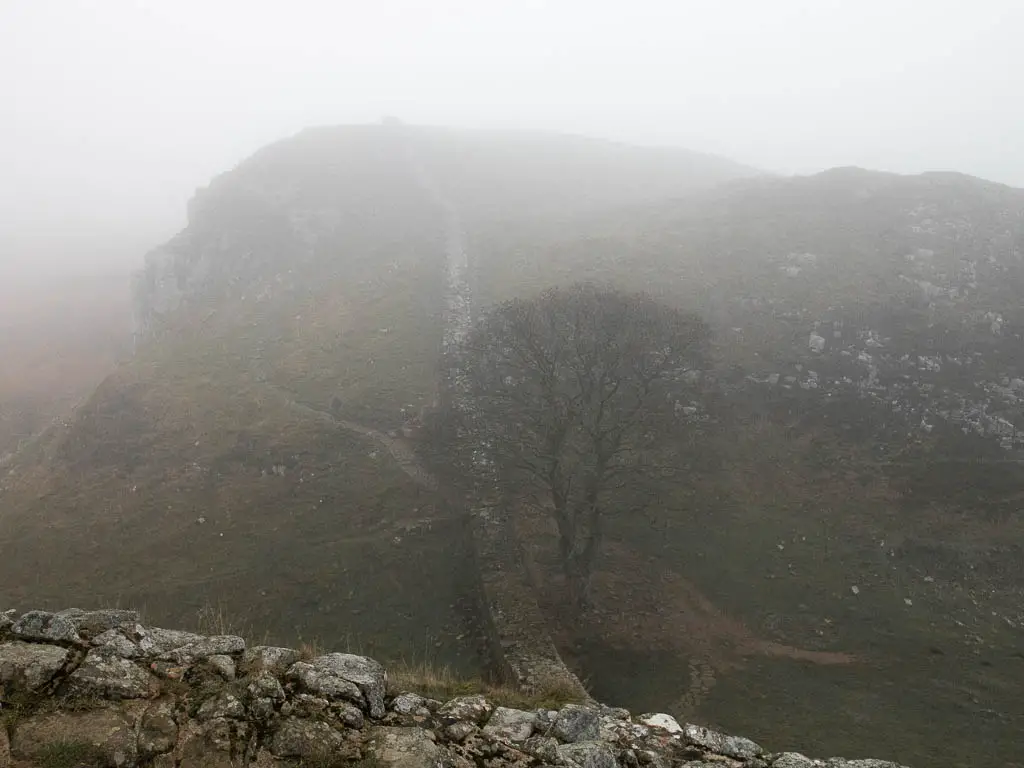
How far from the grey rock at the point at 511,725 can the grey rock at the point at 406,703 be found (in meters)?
1.34

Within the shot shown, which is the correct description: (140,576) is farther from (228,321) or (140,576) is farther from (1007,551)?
(1007,551)

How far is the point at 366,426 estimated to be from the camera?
3884 centimetres

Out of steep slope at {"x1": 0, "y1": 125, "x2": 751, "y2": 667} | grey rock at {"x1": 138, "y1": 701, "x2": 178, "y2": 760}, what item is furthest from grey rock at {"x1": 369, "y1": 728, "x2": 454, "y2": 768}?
steep slope at {"x1": 0, "y1": 125, "x2": 751, "y2": 667}

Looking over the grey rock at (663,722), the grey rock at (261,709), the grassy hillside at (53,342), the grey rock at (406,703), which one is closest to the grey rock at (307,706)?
the grey rock at (261,709)

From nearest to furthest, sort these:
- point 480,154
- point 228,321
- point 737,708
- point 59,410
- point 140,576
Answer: point 737,708
point 140,576
point 59,410
point 228,321
point 480,154

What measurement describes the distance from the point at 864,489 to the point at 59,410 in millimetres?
61732

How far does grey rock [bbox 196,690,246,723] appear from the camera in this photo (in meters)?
9.45

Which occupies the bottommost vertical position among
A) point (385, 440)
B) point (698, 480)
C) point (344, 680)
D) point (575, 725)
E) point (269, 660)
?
point (385, 440)

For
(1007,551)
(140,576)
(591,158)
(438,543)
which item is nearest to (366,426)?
(438,543)

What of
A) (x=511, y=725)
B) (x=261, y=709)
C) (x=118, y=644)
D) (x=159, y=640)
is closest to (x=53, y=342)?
(x=159, y=640)

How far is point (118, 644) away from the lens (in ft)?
34.3

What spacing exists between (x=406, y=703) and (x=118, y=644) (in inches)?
208

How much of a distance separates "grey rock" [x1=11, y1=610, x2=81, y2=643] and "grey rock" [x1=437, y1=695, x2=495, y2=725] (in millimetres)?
6707

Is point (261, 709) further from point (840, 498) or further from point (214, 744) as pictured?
point (840, 498)
